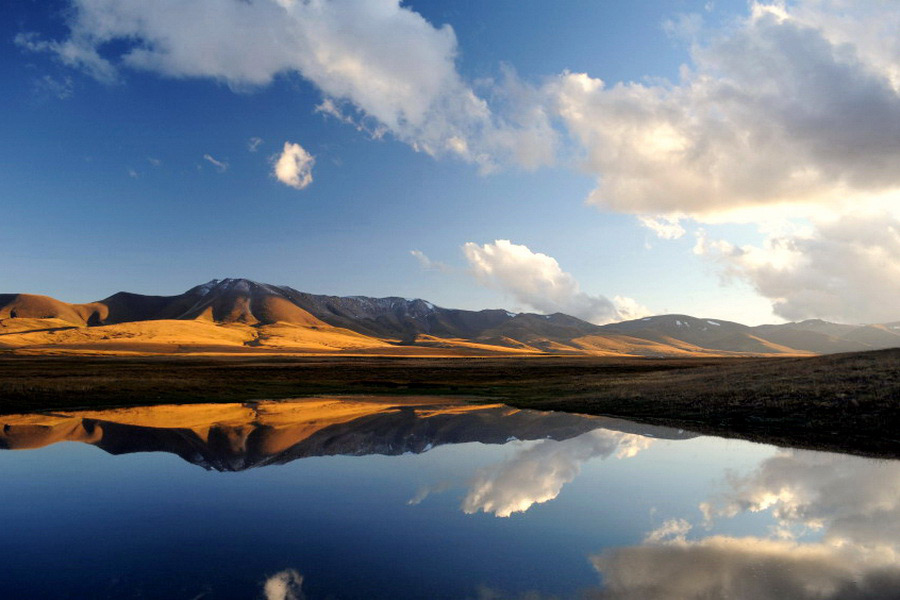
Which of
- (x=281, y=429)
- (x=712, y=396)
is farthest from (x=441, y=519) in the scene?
(x=712, y=396)

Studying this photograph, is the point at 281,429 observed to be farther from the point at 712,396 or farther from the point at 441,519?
the point at 712,396

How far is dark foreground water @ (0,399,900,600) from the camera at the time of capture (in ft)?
32.2

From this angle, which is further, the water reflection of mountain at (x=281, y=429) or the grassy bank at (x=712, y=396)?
the grassy bank at (x=712, y=396)

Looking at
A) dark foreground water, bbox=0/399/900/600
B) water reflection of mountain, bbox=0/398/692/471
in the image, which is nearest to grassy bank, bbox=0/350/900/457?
water reflection of mountain, bbox=0/398/692/471

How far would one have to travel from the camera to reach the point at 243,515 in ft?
45.9

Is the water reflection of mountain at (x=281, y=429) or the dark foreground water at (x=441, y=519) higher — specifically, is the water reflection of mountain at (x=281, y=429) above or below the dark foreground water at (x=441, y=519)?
below

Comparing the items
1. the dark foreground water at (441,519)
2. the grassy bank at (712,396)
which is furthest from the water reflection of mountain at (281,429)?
the grassy bank at (712,396)

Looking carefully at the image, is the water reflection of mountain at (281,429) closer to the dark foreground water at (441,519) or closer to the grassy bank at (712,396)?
the dark foreground water at (441,519)

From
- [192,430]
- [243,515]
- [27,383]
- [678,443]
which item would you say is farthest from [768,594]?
[27,383]

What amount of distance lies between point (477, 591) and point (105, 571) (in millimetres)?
8003

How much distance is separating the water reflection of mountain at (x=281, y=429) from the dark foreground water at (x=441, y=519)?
361 millimetres

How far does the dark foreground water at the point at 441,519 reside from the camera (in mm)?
9828

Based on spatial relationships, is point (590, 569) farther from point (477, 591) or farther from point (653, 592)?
point (477, 591)

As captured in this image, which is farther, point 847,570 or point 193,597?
point 847,570
